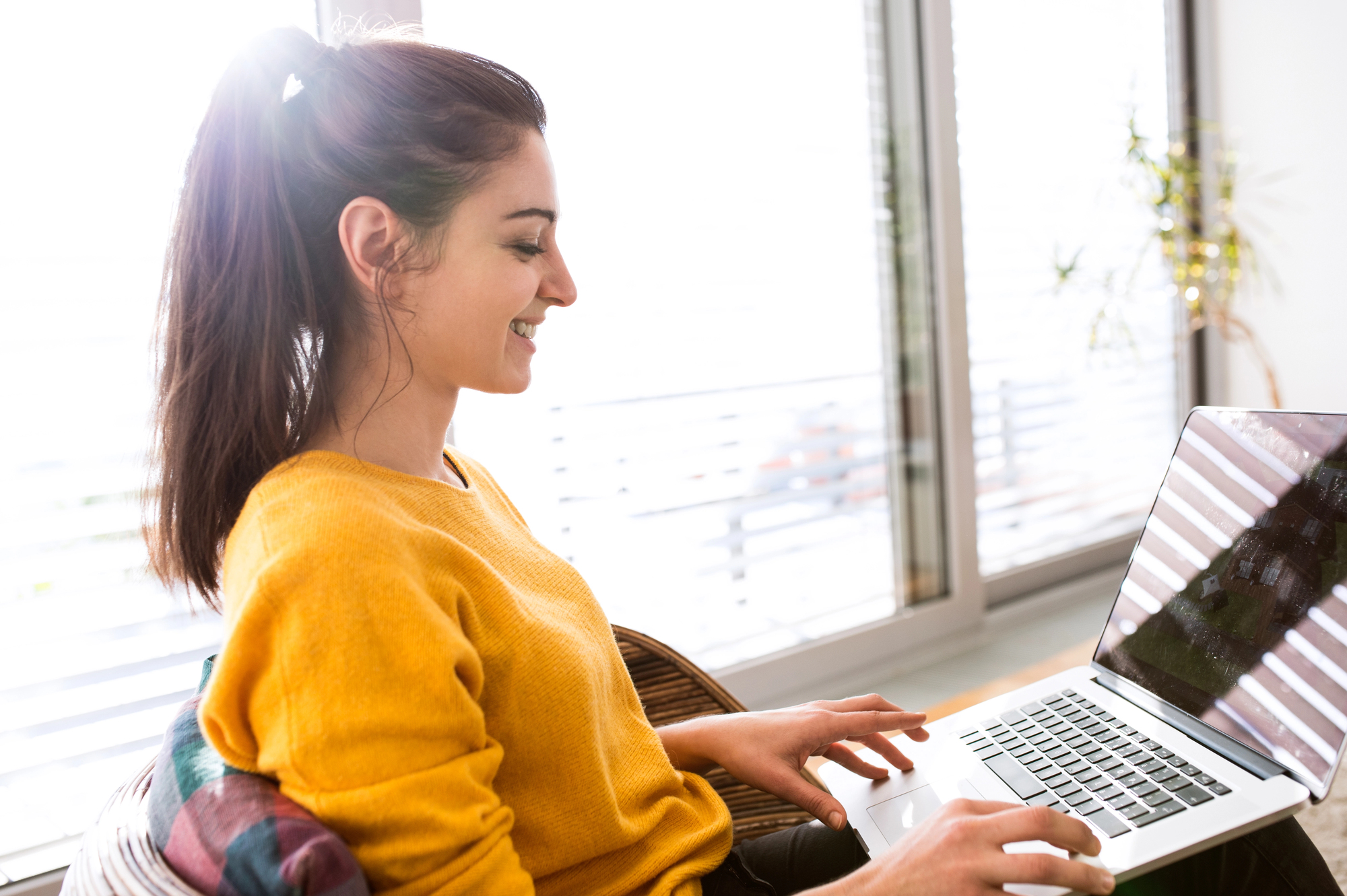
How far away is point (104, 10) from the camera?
1.28m

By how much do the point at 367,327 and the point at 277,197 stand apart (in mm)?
124

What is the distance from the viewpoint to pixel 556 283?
84 cm

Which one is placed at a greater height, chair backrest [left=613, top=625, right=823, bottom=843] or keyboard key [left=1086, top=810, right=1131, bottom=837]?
keyboard key [left=1086, top=810, right=1131, bottom=837]

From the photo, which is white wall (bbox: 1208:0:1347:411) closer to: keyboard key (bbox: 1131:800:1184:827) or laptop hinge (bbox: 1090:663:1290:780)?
laptop hinge (bbox: 1090:663:1290:780)

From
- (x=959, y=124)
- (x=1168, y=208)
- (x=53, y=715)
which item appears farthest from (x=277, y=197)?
(x=1168, y=208)

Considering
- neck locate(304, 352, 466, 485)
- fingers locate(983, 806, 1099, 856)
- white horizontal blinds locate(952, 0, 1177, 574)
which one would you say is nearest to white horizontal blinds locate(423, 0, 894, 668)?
white horizontal blinds locate(952, 0, 1177, 574)

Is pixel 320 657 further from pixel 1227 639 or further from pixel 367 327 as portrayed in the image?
pixel 1227 639

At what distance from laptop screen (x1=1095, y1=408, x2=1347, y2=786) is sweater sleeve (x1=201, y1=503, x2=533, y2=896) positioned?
25.2 inches

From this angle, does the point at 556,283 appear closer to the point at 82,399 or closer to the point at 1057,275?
the point at 82,399

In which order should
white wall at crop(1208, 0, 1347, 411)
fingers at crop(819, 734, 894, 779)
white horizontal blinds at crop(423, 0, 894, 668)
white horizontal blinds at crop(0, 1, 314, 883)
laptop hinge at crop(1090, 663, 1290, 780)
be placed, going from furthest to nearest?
white wall at crop(1208, 0, 1347, 411) < white horizontal blinds at crop(423, 0, 894, 668) < white horizontal blinds at crop(0, 1, 314, 883) < fingers at crop(819, 734, 894, 779) < laptop hinge at crop(1090, 663, 1290, 780)

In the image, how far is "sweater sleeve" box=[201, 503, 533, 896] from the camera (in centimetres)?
55

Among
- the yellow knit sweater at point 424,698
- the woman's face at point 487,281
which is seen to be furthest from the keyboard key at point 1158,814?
the woman's face at point 487,281

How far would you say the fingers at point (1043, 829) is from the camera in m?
0.64

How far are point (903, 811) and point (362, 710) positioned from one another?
54 centimetres
